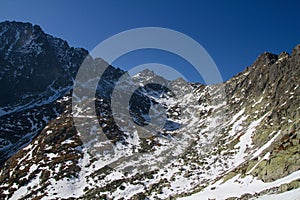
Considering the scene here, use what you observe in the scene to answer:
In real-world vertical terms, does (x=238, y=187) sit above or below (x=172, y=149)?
below

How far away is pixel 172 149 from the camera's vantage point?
272 ft

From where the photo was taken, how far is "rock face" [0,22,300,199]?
3828 cm

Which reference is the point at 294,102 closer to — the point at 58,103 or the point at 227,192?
the point at 227,192

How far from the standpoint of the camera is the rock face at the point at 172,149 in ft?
126

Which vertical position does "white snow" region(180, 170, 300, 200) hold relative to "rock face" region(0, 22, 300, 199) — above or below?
below

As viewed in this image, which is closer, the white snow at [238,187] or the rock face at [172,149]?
the white snow at [238,187]

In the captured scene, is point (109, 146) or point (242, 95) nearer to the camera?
point (109, 146)

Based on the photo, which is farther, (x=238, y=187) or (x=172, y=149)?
(x=172, y=149)

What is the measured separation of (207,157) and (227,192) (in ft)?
115

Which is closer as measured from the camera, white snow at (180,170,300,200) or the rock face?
white snow at (180,170,300,200)

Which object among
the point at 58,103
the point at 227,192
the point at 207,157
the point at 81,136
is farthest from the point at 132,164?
the point at 58,103

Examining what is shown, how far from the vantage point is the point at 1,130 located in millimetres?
112688

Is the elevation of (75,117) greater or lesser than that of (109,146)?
greater

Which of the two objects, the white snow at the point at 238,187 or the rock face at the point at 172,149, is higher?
the rock face at the point at 172,149
